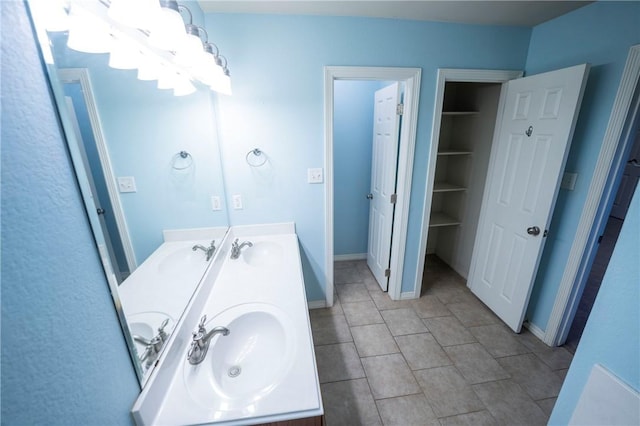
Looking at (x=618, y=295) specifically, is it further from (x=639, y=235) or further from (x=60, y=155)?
(x=60, y=155)

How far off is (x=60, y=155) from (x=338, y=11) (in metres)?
1.82

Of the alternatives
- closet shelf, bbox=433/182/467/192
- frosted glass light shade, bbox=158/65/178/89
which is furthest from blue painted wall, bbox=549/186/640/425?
closet shelf, bbox=433/182/467/192

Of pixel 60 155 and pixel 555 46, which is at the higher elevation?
pixel 555 46

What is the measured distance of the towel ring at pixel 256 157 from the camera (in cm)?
191

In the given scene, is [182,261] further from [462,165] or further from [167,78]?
[462,165]

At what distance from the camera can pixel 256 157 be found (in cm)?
194

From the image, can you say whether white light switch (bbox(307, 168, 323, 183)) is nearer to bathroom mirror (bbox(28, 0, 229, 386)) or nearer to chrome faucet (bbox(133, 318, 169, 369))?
bathroom mirror (bbox(28, 0, 229, 386))

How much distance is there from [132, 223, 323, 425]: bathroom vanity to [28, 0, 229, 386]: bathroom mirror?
4.2 inches

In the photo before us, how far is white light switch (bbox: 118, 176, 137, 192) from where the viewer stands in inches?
29.3

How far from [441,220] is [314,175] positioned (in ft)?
5.99

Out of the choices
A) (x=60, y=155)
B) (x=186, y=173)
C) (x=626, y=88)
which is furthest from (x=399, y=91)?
(x=60, y=155)

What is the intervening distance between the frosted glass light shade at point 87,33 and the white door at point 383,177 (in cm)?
190

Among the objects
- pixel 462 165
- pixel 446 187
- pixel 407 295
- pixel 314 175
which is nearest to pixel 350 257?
pixel 407 295

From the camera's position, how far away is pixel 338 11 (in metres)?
1.65
